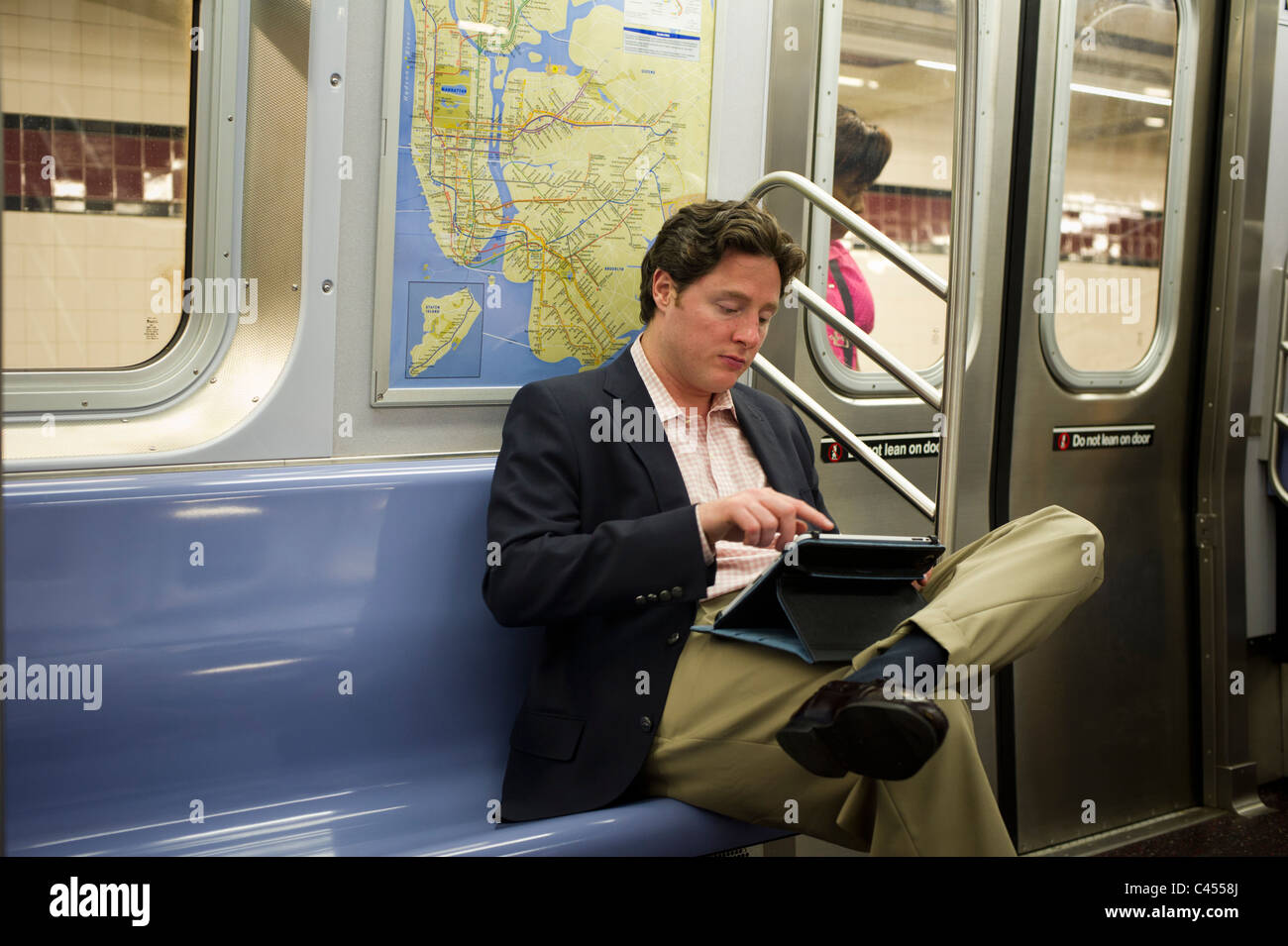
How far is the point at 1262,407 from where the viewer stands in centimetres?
414

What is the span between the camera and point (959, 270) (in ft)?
7.59

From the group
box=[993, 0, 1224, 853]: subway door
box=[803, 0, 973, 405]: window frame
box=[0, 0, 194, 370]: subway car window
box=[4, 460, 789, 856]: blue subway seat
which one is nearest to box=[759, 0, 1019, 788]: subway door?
box=[803, 0, 973, 405]: window frame

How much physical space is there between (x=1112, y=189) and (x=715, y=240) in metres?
2.01

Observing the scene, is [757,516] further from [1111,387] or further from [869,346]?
[1111,387]

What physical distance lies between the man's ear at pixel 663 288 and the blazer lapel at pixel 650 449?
0.15 m

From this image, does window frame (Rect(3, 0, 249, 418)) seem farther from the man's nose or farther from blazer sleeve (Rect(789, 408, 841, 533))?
blazer sleeve (Rect(789, 408, 841, 533))

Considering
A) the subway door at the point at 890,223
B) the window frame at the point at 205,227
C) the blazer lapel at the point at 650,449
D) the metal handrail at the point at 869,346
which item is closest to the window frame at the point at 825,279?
the subway door at the point at 890,223

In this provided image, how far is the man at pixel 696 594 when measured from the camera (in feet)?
6.57

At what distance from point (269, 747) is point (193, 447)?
1.97ft

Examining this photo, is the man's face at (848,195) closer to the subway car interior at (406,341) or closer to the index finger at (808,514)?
the subway car interior at (406,341)

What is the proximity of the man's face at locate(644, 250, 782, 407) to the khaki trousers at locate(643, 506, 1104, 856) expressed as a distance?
573 mm

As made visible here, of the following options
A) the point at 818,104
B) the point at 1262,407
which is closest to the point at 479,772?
the point at 818,104

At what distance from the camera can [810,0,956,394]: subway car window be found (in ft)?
10.7

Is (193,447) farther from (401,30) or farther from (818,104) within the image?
(818,104)
